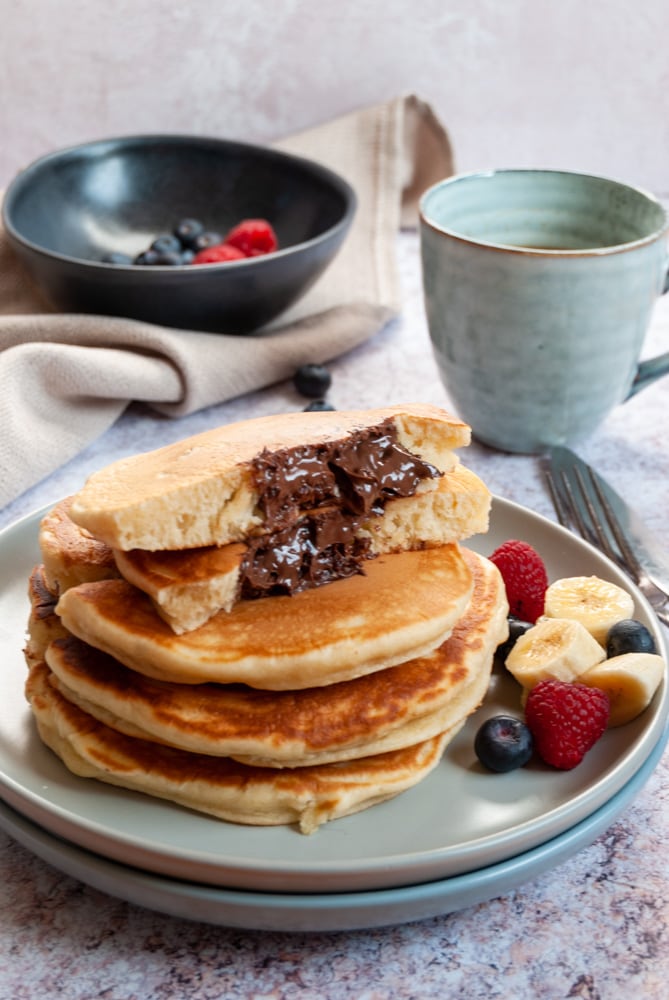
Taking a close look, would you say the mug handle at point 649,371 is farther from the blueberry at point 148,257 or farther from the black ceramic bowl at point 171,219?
the blueberry at point 148,257

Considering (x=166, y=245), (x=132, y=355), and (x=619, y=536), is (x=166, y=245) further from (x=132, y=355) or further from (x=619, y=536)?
(x=619, y=536)

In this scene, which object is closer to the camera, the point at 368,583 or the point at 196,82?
the point at 368,583

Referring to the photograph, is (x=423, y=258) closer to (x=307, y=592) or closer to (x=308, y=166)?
(x=308, y=166)

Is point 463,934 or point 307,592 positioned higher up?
point 307,592

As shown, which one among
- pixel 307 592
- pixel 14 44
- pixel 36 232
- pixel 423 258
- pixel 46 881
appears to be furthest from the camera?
pixel 14 44

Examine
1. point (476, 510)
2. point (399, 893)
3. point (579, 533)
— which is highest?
point (476, 510)

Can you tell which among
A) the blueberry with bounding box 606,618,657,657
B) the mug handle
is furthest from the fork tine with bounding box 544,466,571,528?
the blueberry with bounding box 606,618,657,657

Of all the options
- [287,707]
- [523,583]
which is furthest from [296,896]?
[523,583]

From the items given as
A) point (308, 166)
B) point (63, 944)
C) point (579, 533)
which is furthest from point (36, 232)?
point (63, 944)
